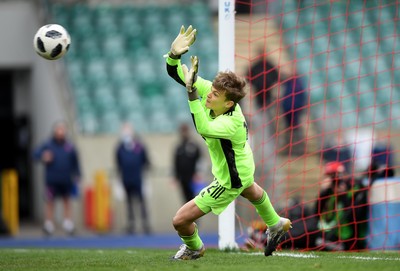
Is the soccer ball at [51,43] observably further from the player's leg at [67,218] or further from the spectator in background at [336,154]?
the player's leg at [67,218]

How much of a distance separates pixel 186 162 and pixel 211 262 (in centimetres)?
Result: 926

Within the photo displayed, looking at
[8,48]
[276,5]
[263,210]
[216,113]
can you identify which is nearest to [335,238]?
[263,210]

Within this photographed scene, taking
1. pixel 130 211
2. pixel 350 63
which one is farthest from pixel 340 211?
pixel 350 63

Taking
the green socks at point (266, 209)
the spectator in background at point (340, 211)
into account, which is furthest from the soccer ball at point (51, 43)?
the spectator in background at point (340, 211)

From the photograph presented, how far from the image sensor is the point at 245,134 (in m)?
8.70

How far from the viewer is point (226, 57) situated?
10.6m

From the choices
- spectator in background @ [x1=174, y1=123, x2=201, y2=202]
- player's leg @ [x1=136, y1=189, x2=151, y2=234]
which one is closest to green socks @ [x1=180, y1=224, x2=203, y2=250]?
spectator in background @ [x1=174, y1=123, x2=201, y2=202]

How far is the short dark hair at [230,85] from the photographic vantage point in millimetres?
8492

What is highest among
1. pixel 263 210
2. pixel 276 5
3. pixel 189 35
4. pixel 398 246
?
pixel 276 5

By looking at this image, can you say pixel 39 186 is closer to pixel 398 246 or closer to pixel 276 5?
pixel 276 5

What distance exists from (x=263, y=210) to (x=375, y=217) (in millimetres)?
3120

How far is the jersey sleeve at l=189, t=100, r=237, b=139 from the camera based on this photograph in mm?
8305

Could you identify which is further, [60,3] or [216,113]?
[60,3]

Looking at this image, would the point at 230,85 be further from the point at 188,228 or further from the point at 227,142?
the point at 188,228
